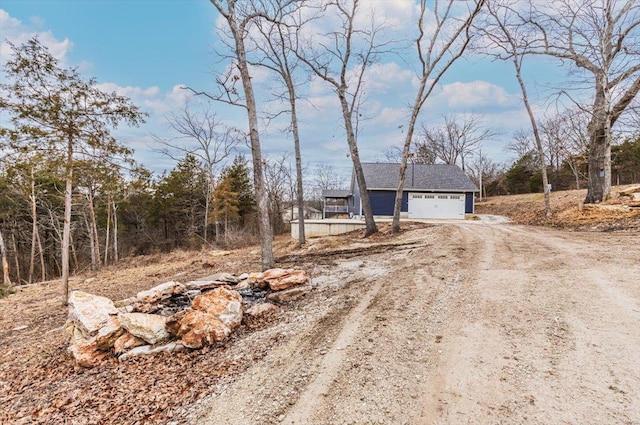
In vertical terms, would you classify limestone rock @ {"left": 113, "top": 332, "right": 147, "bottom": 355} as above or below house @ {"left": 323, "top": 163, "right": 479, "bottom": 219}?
below

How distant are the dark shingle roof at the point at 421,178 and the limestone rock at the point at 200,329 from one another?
17.7 meters

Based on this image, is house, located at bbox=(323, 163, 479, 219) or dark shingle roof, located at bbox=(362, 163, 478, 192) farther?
dark shingle roof, located at bbox=(362, 163, 478, 192)

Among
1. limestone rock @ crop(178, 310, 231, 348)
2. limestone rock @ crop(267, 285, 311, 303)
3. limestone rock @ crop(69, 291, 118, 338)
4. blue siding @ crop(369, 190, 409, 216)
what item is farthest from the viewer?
blue siding @ crop(369, 190, 409, 216)

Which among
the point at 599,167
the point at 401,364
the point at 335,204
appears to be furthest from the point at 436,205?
the point at 401,364

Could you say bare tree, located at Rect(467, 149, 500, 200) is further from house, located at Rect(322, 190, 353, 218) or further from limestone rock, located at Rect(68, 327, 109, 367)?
limestone rock, located at Rect(68, 327, 109, 367)

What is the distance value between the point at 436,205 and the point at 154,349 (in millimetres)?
19392

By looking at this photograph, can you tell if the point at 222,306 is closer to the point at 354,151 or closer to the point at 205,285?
the point at 205,285

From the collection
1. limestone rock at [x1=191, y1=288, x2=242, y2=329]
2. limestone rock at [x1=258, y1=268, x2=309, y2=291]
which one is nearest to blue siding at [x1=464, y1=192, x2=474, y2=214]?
limestone rock at [x1=258, y1=268, x2=309, y2=291]

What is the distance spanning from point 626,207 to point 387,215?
40.1ft

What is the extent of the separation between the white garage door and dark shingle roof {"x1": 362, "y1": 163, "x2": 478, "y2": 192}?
1.61 feet

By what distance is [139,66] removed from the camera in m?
9.75

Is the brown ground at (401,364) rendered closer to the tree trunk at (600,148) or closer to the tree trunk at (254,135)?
the tree trunk at (254,135)

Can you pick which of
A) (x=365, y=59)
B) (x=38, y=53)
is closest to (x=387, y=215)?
(x=365, y=59)

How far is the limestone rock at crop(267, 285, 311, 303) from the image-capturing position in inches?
177
